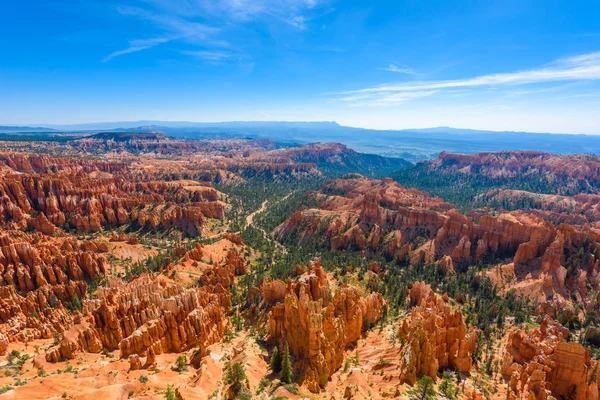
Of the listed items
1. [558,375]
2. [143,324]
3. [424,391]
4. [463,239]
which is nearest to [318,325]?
[424,391]

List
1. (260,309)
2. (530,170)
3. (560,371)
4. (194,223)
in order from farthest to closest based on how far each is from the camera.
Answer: (530,170) < (194,223) < (260,309) < (560,371)

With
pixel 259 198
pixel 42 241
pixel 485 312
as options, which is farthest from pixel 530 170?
pixel 42 241

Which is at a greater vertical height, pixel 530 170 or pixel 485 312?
pixel 530 170

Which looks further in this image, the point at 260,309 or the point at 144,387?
the point at 260,309

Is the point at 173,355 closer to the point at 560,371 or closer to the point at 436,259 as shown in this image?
the point at 560,371

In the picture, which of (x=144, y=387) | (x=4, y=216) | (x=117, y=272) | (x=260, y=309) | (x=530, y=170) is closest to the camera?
(x=144, y=387)
